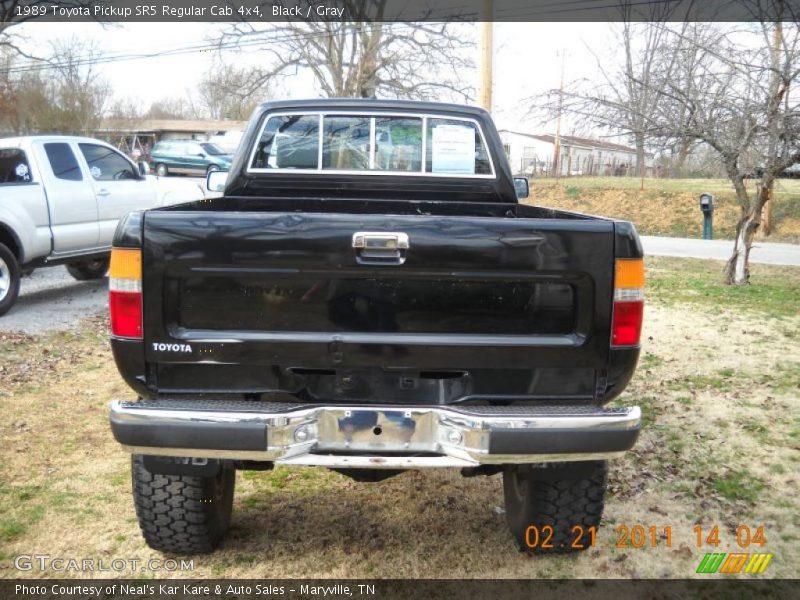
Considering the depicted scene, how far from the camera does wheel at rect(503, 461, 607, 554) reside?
3.02 metres

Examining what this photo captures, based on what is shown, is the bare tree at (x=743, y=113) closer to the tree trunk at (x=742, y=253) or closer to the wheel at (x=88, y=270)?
the tree trunk at (x=742, y=253)

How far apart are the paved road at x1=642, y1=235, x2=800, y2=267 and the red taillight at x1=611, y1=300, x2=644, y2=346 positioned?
489 inches

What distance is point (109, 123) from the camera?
154 feet

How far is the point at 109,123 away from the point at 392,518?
49.1 meters

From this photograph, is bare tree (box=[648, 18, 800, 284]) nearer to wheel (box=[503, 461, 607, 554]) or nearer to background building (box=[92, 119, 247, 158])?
wheel (box=[503, 461, 607, 554])

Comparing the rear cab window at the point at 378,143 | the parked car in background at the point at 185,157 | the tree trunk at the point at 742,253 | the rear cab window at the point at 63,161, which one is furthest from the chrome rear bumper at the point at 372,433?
the parked car in background at the point at 185,157

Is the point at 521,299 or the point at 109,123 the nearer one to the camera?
the point at 521,299

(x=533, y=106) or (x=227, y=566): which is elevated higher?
(x=533, y=106)

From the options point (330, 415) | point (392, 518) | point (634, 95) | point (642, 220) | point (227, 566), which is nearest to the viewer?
point (330, 415)

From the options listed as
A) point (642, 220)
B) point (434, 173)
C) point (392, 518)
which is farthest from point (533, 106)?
point (642, 220)

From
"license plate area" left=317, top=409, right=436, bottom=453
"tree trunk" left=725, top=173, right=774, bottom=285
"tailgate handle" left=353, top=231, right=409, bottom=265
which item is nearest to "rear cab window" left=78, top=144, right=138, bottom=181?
"tailgate handle" left=353, top=231, right=409, bottom=265

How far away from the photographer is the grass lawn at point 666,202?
2168cm

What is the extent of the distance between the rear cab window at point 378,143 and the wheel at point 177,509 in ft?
7.24

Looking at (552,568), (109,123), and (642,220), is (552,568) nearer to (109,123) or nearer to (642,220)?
(642,220)
